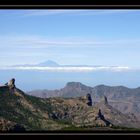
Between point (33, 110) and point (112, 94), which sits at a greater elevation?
point (112, 94)

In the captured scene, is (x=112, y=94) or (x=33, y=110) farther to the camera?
(x=112, y=94)

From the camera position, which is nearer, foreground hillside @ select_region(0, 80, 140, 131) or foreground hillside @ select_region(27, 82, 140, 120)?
foreground hillside @ select_region(0, 80, 140, 131)

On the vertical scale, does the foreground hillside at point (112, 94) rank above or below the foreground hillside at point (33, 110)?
above

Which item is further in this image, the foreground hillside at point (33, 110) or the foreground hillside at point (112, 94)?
the foreground hillside at point (112, 94)

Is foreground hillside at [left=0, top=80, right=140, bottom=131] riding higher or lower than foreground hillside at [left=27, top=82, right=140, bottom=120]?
lower
